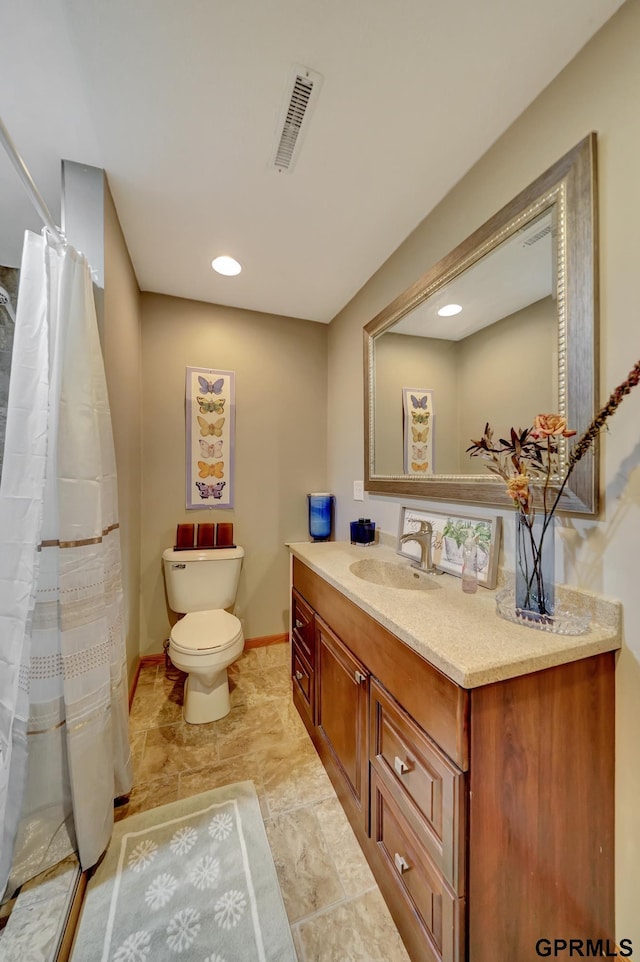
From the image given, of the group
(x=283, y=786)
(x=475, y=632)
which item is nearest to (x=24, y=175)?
(x=475, y=632)

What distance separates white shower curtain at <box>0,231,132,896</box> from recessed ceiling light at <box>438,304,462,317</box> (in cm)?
137

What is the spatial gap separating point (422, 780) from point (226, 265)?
91.9 inches

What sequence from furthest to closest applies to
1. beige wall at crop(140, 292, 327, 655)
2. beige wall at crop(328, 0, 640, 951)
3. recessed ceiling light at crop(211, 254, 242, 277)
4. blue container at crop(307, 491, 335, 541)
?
1. blue container at crop(307, 491, 335, 541)
2. beige wall at crop(140, 292, 327, 655)
3. recessed ceiling light at crop(211, 254, 242, 277)
4. beige wall at crop(328, 0, 640, 951)

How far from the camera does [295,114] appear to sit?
1.09m

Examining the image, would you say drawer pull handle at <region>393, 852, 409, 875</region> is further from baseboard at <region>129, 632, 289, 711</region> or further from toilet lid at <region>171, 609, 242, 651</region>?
baseboard at <region>129, 632, 289, 711</region>

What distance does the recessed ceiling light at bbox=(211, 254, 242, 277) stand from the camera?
1.81 metres

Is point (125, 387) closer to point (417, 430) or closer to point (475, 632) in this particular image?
point (417, 430)

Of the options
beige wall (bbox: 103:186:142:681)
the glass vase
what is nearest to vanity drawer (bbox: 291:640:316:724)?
beige wall (bbox: 103:186:142:681)

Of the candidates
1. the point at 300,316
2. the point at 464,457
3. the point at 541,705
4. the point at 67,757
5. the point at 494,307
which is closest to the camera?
the point at 541,705

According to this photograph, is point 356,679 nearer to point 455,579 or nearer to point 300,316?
point 455,579

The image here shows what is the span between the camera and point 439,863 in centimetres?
75

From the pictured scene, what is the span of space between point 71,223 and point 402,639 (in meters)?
1.88

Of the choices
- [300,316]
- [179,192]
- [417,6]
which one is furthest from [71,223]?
[300,316]

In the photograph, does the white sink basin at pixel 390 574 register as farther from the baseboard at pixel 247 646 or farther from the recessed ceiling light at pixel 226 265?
the recessed ceiling light at pixel 226 265
